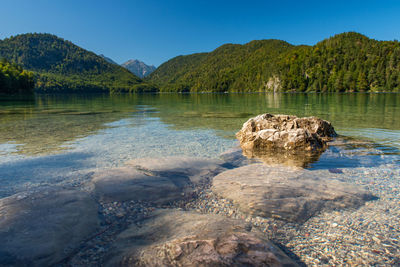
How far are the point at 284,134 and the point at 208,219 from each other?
24.3 feet

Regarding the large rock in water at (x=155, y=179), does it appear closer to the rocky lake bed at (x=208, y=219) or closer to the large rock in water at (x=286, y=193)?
the rocky lake bed at (x=208, y=219)

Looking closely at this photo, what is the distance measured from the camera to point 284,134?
10281mm

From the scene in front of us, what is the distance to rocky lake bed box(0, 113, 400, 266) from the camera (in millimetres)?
3102

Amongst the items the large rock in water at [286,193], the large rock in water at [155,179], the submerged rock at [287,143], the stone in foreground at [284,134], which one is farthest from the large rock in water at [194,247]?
the stone in foreground at [284,134]

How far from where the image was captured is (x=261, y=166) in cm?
743

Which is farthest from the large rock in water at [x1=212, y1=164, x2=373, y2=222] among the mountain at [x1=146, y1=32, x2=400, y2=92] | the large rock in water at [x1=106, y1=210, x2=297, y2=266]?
the mountain at [x1=146, y1=32, x2=400, y2=92]

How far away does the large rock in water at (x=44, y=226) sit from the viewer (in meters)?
3.10

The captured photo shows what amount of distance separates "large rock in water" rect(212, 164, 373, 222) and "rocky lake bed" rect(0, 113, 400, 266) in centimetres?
2

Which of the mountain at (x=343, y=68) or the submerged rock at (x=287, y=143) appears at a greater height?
the mountain at (x=343, y=68)

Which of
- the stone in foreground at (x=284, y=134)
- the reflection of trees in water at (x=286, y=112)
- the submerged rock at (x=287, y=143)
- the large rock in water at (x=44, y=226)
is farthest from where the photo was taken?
the reflection of trees in water at (x=286, y=112)

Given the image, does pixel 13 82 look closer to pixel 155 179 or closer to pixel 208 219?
pixel 155 179

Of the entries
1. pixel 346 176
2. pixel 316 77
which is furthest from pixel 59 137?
pixel 316 77

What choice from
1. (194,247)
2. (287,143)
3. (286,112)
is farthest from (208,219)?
(286,112)

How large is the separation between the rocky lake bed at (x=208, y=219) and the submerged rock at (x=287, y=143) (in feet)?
5.66
